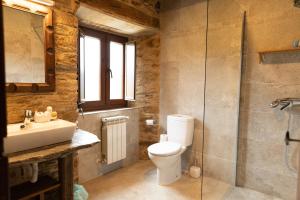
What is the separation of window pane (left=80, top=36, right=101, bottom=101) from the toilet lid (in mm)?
1094

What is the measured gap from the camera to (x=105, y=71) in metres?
3.01

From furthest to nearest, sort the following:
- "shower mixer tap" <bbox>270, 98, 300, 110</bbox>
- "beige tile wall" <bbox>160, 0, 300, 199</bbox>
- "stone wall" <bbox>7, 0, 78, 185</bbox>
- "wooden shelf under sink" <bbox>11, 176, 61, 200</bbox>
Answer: "beige tile wall" <bbox>160, 0, 300, 199</bbox> < "shower mixer tap" <bbox>270, 98, 300, 110</bbox> < "stone wall" <bbox>7, 0, 78, 185</bbox> < "wooden shelf under sink" <bbox>11, 176, 61, 200</bbox>

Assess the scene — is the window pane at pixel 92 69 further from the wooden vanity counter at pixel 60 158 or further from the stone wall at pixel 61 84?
the wooden vanity counter at pixel 60 158

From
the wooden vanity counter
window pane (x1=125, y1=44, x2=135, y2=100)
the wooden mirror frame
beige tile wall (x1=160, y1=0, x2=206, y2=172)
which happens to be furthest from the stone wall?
beige tile wall (x1=160, y1=0, x2=206, y2=172)

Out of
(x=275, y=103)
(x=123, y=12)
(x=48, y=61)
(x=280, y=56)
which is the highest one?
(x=123, y=12)

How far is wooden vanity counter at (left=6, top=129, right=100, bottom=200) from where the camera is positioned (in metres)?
1.35

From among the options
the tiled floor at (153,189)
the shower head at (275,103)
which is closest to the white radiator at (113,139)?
the tiled floor at (153,189)

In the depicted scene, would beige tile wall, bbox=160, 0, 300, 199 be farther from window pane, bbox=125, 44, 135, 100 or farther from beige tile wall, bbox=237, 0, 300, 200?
window pane, bbox=125, 44, 135, 100

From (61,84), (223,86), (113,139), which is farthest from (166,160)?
(61,84)

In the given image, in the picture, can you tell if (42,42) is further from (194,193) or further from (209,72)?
(194,193)

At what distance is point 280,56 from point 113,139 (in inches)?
83.7

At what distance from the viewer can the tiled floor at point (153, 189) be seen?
7.46ft

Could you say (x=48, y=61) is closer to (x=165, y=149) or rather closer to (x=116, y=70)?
(x=116, y=70)

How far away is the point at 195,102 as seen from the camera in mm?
2803
